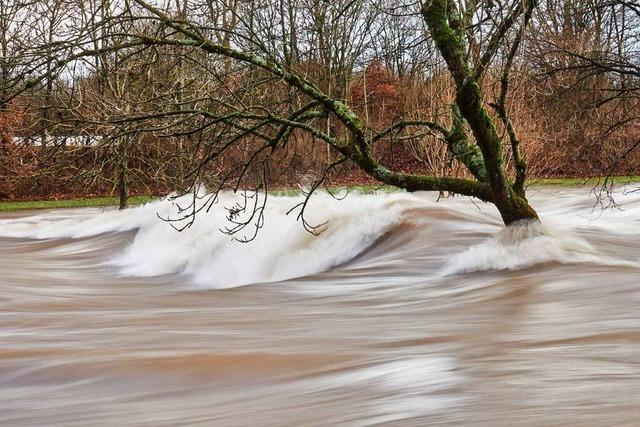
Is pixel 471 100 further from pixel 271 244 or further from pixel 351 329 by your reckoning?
pixel 271 244

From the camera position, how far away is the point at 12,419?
417 centimetres

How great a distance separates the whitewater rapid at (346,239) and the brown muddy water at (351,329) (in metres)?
0.04

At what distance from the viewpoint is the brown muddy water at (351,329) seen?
3926mm

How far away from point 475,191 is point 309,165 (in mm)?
17545

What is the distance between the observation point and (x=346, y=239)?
39.3 ft

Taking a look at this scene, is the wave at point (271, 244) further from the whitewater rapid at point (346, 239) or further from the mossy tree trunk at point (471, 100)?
the mossy tree trunk at point (471, 100)

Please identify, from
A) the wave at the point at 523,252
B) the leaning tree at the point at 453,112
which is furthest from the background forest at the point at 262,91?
the wave at the point at 523,252

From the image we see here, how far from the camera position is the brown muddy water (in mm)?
3926

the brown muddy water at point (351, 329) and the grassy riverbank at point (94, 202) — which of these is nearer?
the brown muddy water at point (351, 329)

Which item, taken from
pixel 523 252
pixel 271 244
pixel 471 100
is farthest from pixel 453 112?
pixel 271 244

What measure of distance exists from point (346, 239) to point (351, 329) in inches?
226

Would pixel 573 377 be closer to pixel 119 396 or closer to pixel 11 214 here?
pixel 119 396

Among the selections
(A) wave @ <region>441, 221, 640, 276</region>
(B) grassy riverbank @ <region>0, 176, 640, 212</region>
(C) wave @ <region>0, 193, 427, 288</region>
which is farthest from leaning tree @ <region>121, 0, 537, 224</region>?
(B) grassy riverbank @ <region>0, 176, 640, 212</region>

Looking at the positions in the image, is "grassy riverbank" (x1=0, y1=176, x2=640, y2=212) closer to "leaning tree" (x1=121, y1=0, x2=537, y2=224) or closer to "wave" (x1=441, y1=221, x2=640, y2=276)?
"leaning tree" (x1=121, y1=0, x2=537, y2=224)
